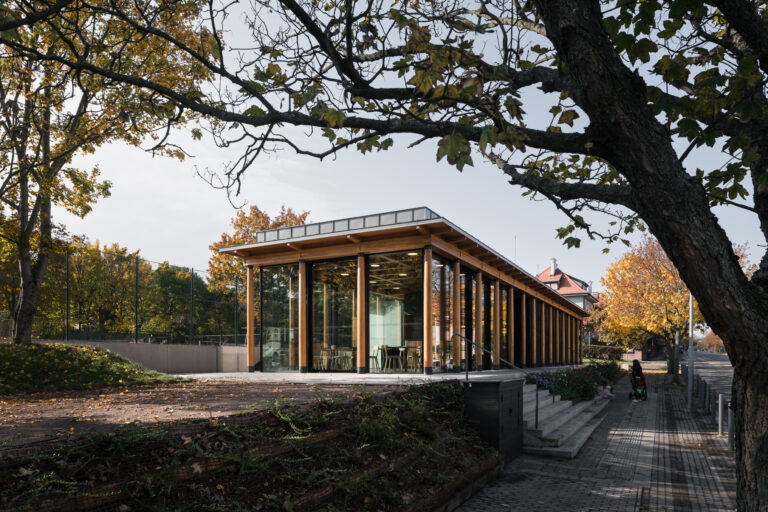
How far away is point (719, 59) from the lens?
239 inches

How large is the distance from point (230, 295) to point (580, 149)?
26561 mm

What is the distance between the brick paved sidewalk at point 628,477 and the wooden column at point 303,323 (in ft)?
28.6

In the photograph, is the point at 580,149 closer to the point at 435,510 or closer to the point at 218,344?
the point at 435,510

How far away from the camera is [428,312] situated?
14.7 m

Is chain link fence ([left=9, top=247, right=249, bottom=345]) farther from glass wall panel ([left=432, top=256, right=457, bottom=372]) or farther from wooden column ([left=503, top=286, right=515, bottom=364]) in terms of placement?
wooden column ([left=503, top=286, right=515, bottom=364])

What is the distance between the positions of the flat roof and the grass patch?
18.4 ft

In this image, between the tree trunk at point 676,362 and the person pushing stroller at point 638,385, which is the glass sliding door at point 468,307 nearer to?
the person pushing stroller at point 638,385

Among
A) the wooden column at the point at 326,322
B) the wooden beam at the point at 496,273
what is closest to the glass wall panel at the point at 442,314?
the wooden beam at the point at 496,273

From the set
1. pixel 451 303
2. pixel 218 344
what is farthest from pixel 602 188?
pixel 218 344

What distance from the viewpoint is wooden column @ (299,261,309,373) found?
16719 mm

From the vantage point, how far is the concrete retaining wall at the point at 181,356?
19625mm

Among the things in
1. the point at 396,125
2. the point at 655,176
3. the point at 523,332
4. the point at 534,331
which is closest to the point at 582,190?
the point at 655,176

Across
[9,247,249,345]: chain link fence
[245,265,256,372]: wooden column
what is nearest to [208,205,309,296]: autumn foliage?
[9,247,249,345]: chain link fence

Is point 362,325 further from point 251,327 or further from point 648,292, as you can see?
point 648,292
